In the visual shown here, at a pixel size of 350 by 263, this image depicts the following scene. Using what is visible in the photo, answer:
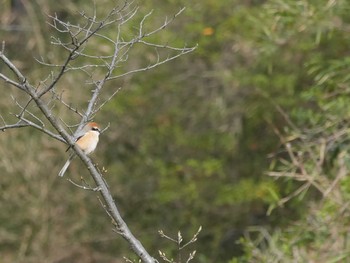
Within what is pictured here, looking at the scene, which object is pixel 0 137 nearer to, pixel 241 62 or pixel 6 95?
pixel 6 95

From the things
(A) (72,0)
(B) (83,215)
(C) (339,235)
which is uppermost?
(A) (72,0)

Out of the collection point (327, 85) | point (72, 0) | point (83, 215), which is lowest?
point (327, 85)

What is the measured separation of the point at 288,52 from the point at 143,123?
7.35 feet

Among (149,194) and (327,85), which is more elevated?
(149,194)

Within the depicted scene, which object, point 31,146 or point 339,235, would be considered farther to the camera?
point 31,146

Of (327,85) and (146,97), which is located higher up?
(146,97)

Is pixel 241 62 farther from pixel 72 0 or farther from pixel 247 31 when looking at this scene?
pixel 72 0

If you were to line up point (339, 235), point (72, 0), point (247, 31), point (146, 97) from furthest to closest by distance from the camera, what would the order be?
point (72, 0) < point (146, 97) < point (247, 31) < point (339, 235)

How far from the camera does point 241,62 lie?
13367mm

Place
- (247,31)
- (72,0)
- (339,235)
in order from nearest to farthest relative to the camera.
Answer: (339,235), (247,31), (72,0)

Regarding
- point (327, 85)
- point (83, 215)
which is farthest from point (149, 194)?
point (327, 85)

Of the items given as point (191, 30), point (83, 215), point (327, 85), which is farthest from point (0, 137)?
point (327, 85)

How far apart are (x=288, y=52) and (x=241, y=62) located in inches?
31.3

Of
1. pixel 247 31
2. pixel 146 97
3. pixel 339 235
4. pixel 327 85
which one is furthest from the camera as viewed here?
pixel 146 97
